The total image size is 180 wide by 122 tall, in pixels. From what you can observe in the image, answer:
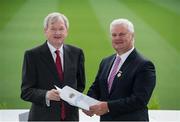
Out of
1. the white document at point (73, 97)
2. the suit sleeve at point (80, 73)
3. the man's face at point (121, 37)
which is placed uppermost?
the man's face at point (121, 37)

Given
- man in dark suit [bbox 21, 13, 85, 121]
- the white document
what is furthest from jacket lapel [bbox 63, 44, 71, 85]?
the white document

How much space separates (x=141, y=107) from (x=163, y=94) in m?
3.48

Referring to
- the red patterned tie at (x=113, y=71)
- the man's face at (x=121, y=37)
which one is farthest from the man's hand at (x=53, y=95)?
the man's face at (x=121, y=37)

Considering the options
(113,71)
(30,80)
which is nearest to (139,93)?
(113,71)

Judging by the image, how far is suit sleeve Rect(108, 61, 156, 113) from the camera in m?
2.68

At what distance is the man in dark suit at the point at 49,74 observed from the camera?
2889 millimetres

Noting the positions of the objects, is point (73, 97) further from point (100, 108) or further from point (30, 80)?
point (30, 80)

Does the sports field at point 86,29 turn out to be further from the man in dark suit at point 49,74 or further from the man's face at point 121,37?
the man's face at point 121,37

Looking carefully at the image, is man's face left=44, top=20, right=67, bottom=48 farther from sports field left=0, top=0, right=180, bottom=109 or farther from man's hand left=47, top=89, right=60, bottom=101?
sports field left=0, top=0, right=180, bottom=109

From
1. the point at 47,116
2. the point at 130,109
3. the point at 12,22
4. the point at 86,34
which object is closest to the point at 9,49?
the point at 12,22

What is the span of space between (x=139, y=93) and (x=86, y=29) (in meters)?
3.43

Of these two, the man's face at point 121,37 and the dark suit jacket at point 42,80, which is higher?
the man's face at point 121,37

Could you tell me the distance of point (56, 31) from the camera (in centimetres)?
289

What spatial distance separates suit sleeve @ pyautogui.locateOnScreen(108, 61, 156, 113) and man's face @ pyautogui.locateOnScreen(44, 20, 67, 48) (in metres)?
0.65
